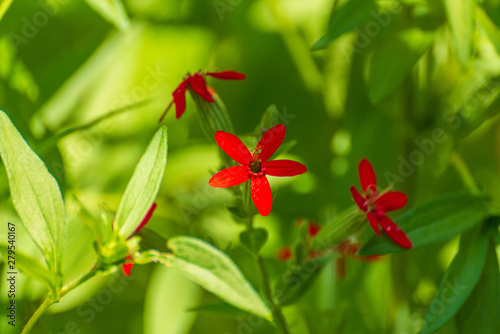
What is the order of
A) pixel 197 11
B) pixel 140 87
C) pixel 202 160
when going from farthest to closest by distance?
pixel 197 11 → pixel 140 87 → pixel 202 160

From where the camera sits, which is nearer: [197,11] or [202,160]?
[202,160]

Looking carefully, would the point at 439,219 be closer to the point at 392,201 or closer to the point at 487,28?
the point at 392,201

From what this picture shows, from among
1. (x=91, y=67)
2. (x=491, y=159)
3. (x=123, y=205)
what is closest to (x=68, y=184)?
(x=91, y=67)

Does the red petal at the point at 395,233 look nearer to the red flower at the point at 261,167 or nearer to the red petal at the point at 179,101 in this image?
the red flower at the point at 261,167

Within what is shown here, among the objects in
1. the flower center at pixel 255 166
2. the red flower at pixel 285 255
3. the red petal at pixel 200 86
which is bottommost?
the red flower at pixel 285 255

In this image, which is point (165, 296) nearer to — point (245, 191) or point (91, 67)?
point (245, 191)

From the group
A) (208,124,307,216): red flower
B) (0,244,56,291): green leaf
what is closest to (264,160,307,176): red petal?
(208,124,307,216): red flower

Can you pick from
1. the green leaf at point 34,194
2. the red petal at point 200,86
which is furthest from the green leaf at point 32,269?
the red petal at point 200,86
